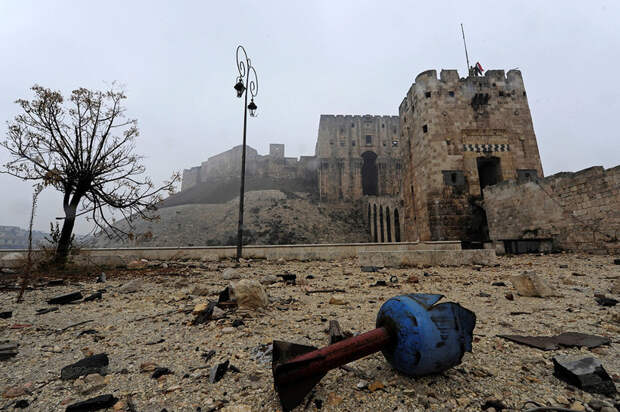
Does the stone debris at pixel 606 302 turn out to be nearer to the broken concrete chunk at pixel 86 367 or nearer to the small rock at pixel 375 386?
the small rock at pixel 375 386

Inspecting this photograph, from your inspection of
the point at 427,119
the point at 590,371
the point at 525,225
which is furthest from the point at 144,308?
the point at 427,119

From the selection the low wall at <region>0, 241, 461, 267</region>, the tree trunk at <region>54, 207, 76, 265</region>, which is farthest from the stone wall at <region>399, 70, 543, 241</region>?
the tree trunk at <region>54, 207, 76, 265</region>

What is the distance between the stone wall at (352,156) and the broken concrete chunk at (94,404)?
4520cm

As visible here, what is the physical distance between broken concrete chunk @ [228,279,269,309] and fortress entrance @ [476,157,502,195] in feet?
60.3

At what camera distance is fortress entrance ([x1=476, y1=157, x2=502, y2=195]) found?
16562 mm

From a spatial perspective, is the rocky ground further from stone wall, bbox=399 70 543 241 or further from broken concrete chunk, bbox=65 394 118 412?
stone wall, bbox=399 70 543 241

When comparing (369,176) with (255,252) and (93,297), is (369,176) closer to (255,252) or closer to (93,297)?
(255,252)

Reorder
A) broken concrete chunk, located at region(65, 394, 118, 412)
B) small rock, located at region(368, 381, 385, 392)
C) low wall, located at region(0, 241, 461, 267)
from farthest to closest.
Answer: low wall, located at region(0, 241, 461, 267)
small rock, located at region(368, 381, 385, 392)
broken concrete chunk, located at region(65, 394, 118, 412)

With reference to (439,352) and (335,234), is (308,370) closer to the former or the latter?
(439,352)

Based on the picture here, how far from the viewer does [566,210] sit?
1044 centimetres

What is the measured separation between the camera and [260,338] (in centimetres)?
238

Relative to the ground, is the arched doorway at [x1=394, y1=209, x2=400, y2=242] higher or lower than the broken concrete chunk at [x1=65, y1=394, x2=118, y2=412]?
higher

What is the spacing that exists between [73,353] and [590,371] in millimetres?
3888

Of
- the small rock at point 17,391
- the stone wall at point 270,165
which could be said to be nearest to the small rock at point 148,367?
the small rock at point 17,391
